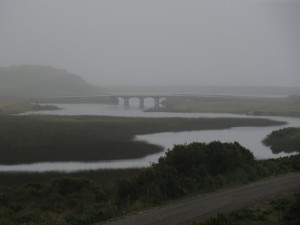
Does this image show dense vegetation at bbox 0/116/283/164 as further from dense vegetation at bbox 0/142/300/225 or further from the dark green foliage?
the dark green foliage

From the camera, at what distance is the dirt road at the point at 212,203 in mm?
23975

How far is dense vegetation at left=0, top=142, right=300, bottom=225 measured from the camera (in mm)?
26666

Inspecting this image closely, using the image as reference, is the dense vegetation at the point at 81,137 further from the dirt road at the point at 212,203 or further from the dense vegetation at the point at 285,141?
the dirt road at the point at 212,203

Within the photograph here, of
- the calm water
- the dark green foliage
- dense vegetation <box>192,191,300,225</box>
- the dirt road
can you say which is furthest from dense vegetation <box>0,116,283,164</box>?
dense vegetation <box>192,191,300,225</box>

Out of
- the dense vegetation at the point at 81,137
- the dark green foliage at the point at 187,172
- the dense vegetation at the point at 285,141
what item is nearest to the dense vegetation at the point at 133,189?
the dark green foliage at the point at 187,172

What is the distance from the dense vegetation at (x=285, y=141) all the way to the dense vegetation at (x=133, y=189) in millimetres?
23524

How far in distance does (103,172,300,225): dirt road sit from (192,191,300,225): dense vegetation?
1.12m

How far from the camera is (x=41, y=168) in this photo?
4491cm

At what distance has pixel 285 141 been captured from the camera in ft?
219

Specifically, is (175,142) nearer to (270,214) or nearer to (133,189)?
(133,189)

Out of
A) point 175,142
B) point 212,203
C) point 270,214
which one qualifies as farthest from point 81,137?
point 270,214

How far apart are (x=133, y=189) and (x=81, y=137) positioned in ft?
124

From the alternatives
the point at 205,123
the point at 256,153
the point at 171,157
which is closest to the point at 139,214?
the point at 171,157

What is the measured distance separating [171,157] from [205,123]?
57594 millimetres
